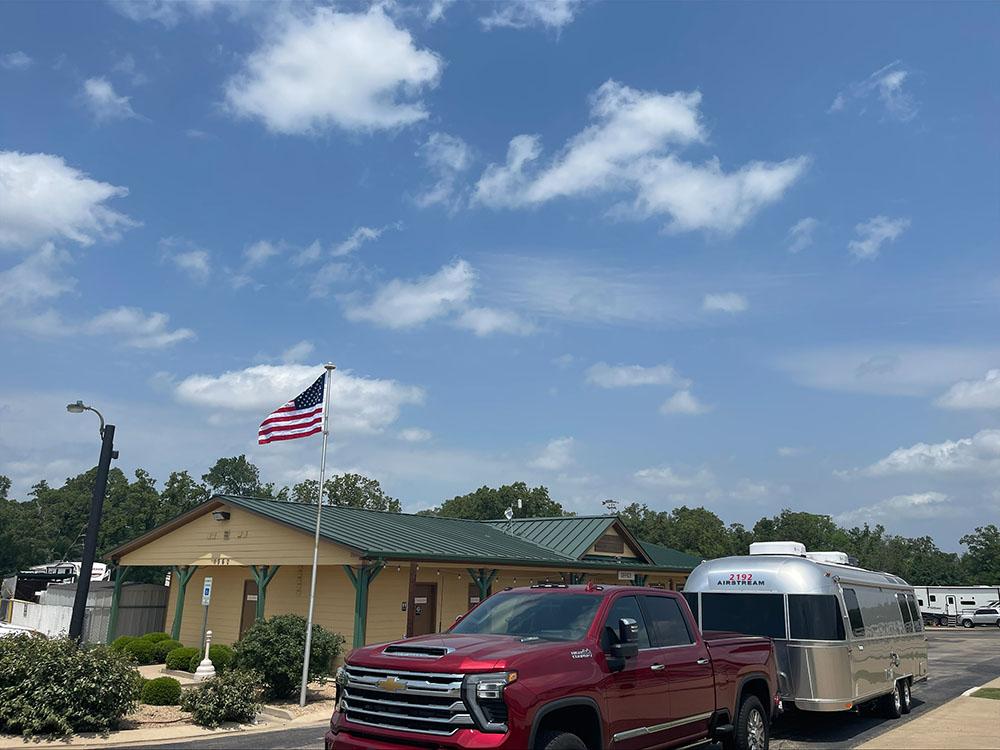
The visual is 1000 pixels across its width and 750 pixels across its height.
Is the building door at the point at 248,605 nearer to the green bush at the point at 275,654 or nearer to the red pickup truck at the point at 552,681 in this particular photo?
the green bush at the point at 275,654

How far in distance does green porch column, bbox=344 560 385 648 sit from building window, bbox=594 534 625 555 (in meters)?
11.0

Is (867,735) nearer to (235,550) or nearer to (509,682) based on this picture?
(509,682)

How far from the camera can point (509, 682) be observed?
6.21m

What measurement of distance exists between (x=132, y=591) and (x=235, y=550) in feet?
21.7

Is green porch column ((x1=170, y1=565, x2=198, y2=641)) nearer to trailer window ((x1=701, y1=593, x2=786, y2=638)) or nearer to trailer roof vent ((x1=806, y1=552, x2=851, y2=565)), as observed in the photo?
trailer window ((x1=701, y1=593, x2=786, y2=638))

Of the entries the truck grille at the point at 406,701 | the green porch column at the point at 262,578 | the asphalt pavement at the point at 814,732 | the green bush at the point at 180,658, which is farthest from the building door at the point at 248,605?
the truck grille at the point at 406,701

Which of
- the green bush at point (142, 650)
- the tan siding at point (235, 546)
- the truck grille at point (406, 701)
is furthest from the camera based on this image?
the green bush at point (142, 650)

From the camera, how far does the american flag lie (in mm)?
16812

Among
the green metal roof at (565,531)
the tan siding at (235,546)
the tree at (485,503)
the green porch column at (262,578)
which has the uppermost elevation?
the tree at (485,503)

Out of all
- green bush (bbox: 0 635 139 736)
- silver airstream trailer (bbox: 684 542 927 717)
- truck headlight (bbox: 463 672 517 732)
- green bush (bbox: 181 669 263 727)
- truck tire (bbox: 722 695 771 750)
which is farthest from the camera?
green bush (bbox: 181 669 263 727)

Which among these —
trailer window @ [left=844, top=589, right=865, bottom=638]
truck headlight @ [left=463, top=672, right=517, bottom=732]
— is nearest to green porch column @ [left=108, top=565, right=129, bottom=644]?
trailer window @ [left=844, top=589, right=865, bottom=638]

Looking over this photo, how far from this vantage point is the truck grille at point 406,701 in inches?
244

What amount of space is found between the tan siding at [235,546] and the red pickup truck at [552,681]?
39.1 ft

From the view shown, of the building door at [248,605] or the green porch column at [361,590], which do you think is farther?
the building door at [248,605]
